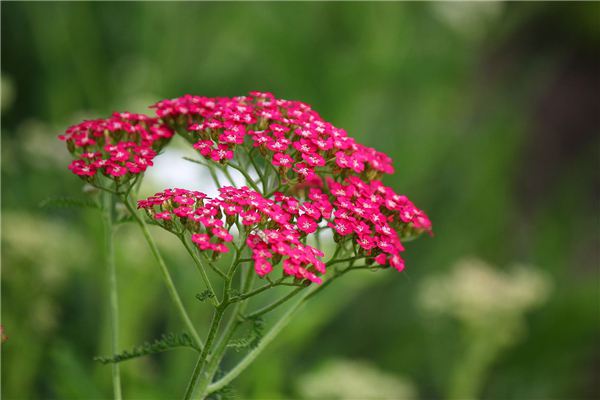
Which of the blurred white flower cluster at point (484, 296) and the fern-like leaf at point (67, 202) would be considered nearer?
the fern-like leaf at point (67, 202)

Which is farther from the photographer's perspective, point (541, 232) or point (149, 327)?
point (541, 232)

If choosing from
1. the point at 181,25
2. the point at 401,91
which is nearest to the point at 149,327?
the point at 181,25

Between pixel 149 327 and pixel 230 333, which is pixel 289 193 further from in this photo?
pixel 149 327

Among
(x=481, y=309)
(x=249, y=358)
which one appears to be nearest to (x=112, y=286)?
(x=249, y=358)

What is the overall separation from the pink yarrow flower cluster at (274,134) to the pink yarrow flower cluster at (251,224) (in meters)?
0.07

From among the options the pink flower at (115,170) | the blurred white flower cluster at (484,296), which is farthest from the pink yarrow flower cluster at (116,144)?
the blurred white flower cluster at (484,296)

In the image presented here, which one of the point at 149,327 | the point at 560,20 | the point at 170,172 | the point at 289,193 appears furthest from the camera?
the point at 560,20

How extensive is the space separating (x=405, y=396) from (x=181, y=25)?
1496 millimetres

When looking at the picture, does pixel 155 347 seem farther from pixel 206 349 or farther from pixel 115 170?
pixel 115 170

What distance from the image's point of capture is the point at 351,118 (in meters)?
2.38

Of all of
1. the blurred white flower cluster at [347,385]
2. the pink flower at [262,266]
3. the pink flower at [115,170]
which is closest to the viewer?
the pink flower at [262,266]

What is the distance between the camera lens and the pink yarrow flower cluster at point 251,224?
2.40ft

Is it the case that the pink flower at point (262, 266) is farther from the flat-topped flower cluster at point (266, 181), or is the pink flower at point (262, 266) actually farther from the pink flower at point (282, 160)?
the pink flower at point (282, 160)

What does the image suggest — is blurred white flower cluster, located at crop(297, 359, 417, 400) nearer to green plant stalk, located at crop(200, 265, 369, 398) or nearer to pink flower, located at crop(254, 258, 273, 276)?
green plant stalk, located at crop(200, 265, 369, 398)
